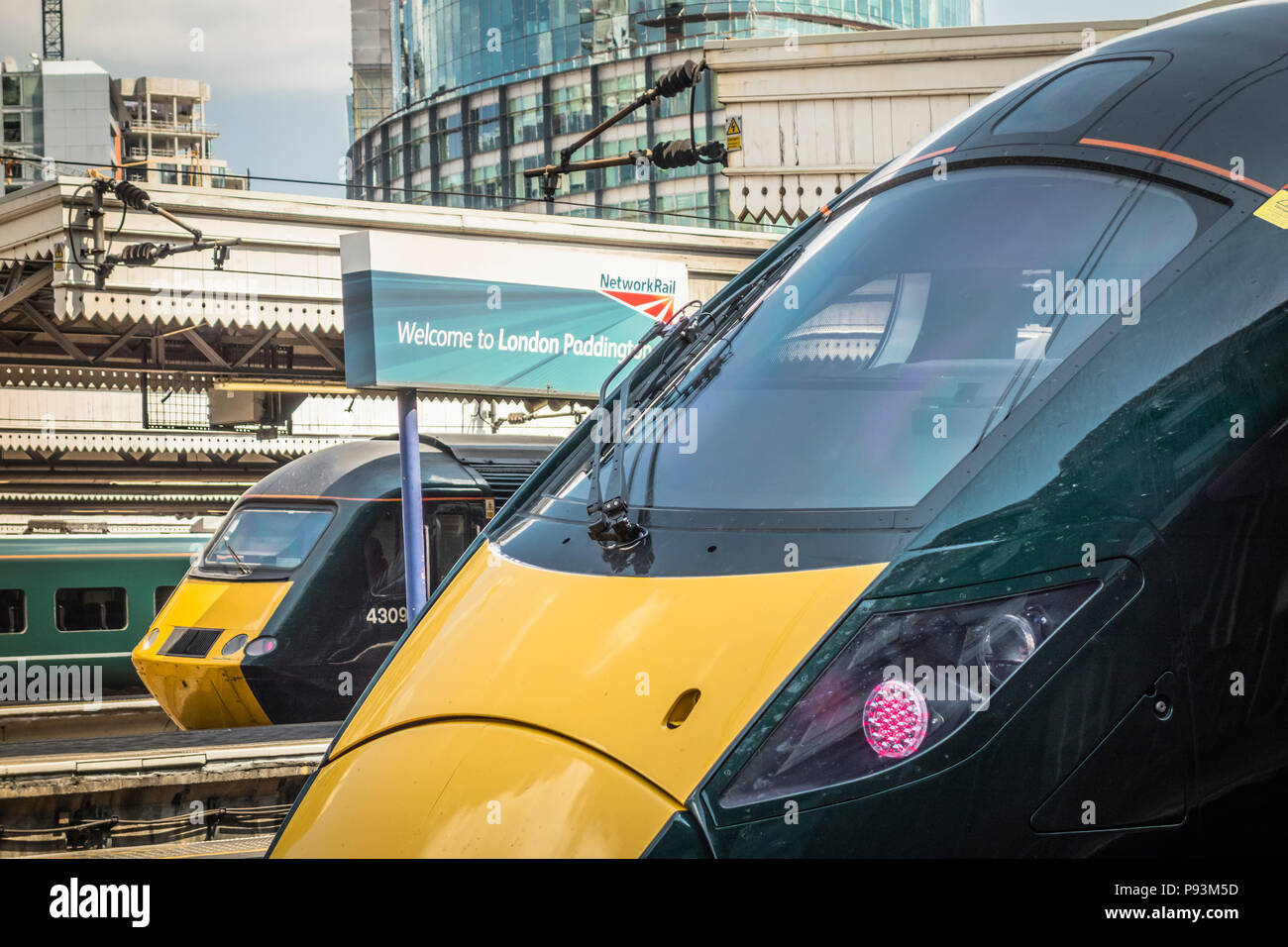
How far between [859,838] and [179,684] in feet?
33.3

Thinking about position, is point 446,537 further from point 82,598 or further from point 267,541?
point 82,598

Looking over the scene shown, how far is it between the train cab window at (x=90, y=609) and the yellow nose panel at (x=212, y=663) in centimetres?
550

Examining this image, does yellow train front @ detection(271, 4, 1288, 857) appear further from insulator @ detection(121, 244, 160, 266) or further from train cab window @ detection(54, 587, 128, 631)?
train cab window @ detection(54, 587, 128, 631)

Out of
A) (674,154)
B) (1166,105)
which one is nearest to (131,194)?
(674,154)

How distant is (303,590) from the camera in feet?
36.3

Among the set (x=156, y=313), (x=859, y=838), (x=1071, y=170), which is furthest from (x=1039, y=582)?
(x=156, y=313)

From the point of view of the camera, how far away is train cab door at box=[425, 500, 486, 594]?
1162 cm

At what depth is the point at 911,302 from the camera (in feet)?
12.3

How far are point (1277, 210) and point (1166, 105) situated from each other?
38 cm

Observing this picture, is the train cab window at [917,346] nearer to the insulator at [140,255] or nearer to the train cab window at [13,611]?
the insulator at [140,255]

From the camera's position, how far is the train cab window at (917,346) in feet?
7.80

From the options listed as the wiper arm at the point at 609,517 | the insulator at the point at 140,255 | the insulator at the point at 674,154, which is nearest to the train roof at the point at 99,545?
the insulator at the point at 140,255

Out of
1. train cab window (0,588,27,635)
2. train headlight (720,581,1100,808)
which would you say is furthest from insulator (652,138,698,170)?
train cab window (0,588,27,635)
